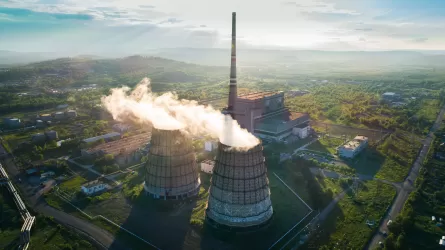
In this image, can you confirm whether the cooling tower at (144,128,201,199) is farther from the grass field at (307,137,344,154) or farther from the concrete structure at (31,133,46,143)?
the concrete structure at (31,133,46,143)

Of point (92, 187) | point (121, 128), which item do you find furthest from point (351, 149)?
point (121, 128)

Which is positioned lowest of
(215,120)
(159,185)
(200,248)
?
(200,248)

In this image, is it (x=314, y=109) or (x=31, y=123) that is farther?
(x=314, y=109)

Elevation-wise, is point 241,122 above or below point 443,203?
above

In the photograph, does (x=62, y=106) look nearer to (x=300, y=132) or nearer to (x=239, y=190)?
(x=300, y=132)

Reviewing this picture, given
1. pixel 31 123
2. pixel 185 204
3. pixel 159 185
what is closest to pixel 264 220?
pixel 185 204

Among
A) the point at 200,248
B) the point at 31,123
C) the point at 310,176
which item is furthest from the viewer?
the point at 31,123

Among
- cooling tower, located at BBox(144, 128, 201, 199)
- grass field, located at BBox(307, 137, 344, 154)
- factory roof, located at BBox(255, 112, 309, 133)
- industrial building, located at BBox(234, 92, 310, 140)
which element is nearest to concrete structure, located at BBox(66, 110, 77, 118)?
industrial building, located at BBox(234, 92, 310, 140)

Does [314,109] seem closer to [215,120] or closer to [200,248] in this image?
[215,120]
